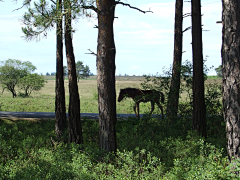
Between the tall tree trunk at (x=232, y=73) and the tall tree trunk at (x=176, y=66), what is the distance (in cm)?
805

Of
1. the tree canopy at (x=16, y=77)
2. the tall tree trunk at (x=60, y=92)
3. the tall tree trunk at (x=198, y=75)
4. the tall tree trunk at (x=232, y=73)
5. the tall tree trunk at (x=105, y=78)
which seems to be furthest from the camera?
the tree canopy at (x=16, y=77)

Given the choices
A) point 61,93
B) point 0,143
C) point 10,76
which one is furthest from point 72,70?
point 10,76

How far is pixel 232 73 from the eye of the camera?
23.2 ft

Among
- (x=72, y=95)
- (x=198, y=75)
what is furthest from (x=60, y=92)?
(x=198, y=75)

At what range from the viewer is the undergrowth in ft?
23.5

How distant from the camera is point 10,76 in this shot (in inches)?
1882

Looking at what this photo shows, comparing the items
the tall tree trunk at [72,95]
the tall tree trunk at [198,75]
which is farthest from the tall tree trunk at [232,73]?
the tall tree trunk at [72,95]

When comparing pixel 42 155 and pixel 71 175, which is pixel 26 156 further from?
pixel 71 175

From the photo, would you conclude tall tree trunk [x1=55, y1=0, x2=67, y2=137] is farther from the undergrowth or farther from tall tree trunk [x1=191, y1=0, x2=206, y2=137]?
tall tree trunk [x1=191, y1=0, x2=206, y2=137]

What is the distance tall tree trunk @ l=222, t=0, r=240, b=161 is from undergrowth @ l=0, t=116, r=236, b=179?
0.54 m

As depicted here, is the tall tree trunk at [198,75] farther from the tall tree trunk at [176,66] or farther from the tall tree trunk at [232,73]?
the tall tree trunk at [232,73]

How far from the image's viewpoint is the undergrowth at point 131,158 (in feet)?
23.5

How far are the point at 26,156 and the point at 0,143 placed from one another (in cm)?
146

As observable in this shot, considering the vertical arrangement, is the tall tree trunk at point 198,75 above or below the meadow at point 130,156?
above
